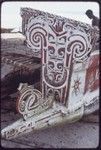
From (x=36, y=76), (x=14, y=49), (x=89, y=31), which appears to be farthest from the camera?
(x=14, y=49)

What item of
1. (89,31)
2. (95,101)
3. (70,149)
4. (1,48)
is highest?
(89,31)

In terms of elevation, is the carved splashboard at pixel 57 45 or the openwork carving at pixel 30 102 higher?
the carved splashboard at pixel 57 45

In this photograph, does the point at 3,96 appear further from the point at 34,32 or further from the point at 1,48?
the point at 34,32

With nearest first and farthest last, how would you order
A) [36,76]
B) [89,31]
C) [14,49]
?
1. [89,31]
2. [36,76]
3. [14,49]

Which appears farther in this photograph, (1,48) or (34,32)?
→ (1,48)

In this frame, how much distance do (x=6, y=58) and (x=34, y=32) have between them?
1.69 ft

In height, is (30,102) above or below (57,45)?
below

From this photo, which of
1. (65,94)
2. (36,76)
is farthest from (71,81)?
(36,76)

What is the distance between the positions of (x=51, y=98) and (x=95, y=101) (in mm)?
594

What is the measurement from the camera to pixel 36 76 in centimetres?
391

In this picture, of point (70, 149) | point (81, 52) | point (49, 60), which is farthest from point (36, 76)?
point (70, 149)

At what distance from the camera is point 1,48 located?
3982mm

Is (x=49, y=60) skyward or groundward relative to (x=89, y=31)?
groundward

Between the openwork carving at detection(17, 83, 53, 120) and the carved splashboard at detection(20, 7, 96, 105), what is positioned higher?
the carved splashboard at detection(20, 7, 96, 105)
